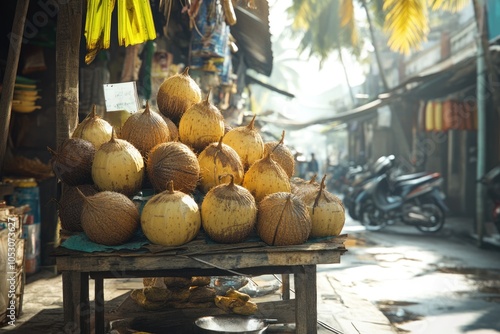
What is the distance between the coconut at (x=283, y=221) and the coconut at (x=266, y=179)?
22 cm

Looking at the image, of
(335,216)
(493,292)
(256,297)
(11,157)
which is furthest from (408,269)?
(11,157)

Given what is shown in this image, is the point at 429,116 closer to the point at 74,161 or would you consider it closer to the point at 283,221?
the point at 283,221

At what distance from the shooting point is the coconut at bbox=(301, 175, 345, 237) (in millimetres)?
3512

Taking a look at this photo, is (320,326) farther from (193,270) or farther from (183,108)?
(183,108)

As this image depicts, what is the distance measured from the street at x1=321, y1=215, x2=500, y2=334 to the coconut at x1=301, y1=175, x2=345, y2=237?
7.31 ft

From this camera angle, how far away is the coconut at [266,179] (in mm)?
3535

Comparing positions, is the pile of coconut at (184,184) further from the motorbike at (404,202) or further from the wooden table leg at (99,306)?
the motorbike at (404,202)

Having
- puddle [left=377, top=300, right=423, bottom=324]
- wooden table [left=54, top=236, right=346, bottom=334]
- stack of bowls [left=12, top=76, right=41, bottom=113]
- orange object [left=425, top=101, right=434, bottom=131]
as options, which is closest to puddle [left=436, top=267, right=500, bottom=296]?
puddle [left=377, top=300, right=423, bottom=324]

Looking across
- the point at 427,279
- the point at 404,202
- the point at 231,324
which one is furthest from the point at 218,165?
the point at 404,202

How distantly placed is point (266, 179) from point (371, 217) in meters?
9.92

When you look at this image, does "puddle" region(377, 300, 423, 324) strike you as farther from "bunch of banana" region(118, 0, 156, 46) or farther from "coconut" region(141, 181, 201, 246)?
"bunch of banana" region(118, 0, 156, 46)

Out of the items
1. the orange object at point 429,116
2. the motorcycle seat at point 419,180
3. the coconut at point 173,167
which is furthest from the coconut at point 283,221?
the orange object at point 429,116

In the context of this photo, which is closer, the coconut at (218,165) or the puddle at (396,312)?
the coconut at (218,165)

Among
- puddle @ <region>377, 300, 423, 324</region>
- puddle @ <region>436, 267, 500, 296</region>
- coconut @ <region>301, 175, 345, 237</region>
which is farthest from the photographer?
puddle @ <region>436, 267, 500, 296</region>
